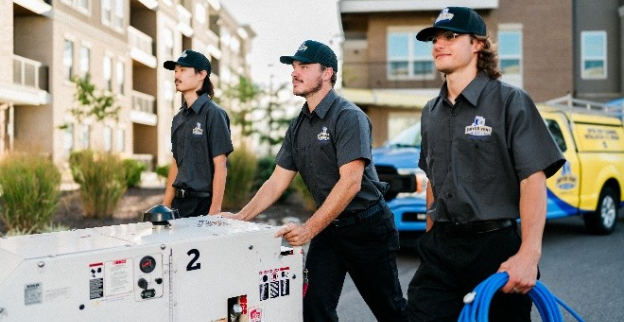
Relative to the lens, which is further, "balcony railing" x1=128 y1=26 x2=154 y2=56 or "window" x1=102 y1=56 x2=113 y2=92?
"balcony railing" x1=128 y1=26 x2=154 y2=56

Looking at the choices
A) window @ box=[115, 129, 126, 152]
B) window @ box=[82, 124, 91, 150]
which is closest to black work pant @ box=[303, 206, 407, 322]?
window @ box=[82, 124, 91, 150]

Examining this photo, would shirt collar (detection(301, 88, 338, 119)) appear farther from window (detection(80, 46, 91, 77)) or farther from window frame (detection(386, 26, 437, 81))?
window frame (detection(386, 26, 437, 81))

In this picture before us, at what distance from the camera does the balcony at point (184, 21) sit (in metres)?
26.8

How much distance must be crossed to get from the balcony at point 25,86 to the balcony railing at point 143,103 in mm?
10639

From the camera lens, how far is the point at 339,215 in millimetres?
4340

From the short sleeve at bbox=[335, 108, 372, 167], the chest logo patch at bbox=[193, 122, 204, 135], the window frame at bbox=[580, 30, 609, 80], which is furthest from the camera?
the window frame at bbox=[580, 30, 609, 80]

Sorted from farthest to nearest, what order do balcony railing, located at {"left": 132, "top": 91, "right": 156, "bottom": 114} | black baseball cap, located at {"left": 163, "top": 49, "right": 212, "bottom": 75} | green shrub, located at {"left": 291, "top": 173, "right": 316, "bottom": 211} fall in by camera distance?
1. balcony railing, located at {"left": 132, "top": 91, "right": 156, "bottom": 114}
2. green shrub, located at {"left": 291, "top": 173, "right": 316, "bottom": 211}
3. black baseball cap, located at {"left": 163, "top": 49, "right": 212, "bottom": 75}

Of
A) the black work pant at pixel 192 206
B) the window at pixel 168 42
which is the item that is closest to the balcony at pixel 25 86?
the window at pixel 168 42

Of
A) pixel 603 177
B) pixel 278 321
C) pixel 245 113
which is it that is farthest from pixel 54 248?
pixel 245 113

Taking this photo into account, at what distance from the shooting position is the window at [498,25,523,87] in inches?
1083

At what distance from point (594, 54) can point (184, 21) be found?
17.0 metres

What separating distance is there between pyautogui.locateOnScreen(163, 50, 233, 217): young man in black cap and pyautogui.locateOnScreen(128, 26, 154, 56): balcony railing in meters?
24.1

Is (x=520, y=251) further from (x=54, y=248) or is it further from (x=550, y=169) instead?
(x=54, y=248)

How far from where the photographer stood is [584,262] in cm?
959
